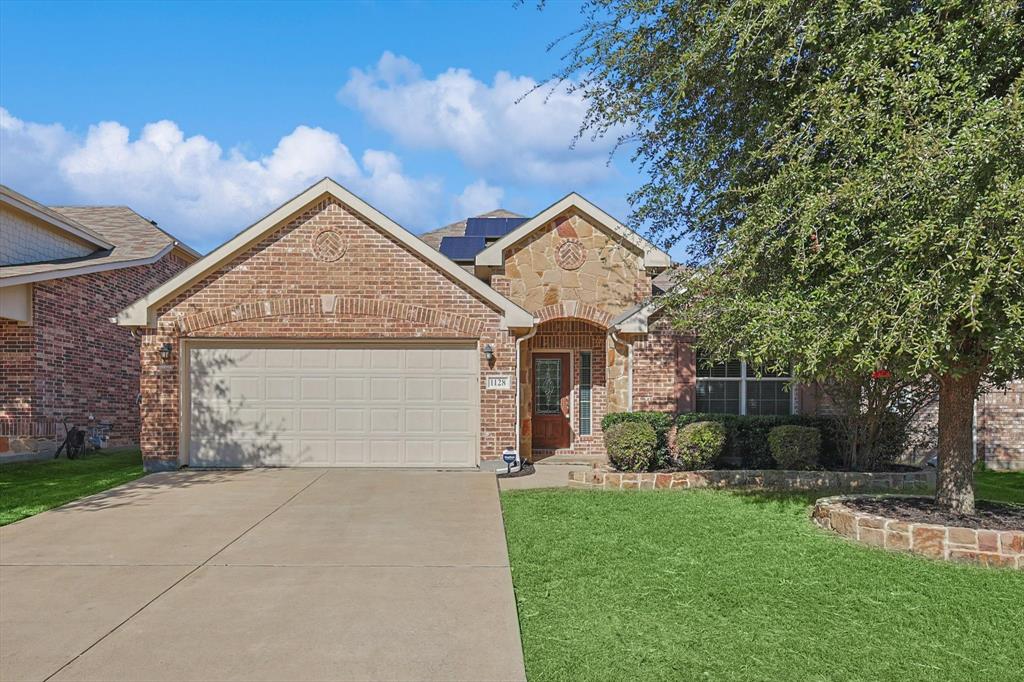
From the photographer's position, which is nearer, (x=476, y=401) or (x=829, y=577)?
(x=829, y=577)

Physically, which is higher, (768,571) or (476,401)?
(476,401)

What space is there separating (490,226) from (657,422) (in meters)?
8.41

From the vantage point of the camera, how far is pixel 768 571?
20.6 ft

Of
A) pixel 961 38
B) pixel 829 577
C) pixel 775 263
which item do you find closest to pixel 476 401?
pixel 775 263

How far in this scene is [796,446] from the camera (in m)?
11.2

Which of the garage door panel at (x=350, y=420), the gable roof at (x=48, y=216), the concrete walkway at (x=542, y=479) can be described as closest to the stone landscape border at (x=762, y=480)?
the concrete walkway at (x=542, y=479)

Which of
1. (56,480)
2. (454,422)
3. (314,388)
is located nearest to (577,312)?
(454,422)

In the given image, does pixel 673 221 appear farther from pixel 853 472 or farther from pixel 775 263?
pixel 853 472

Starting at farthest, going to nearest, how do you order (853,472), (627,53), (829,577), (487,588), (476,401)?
(476,401) → (853,472) → (627,53) → (829,577) → (487,588)

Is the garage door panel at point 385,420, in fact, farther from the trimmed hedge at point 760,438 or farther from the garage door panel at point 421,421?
the trimmed hedge at point 760,438

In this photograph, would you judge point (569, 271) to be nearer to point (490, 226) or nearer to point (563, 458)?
point (563, 458)

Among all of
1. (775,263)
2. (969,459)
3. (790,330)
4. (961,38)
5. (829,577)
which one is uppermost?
(961,38)

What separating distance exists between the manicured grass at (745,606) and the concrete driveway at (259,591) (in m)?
0.41

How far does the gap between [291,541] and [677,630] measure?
14.2 feet
